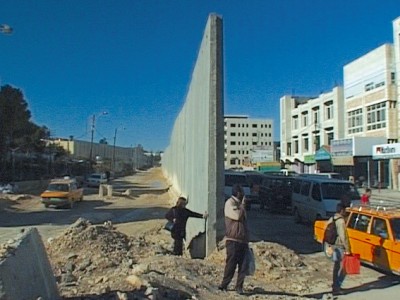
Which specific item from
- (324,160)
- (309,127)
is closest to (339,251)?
(324,160)

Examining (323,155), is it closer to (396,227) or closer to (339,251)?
(396,227)

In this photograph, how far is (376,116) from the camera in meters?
53.1

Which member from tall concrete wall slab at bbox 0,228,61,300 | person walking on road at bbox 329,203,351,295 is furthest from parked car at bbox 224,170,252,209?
tall concrete wall slab at bbox 0,228,61,300

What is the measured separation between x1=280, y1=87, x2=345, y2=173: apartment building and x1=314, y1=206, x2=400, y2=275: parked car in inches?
2066

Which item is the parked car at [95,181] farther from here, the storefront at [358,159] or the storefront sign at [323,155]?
the storefront sign at [323,155]

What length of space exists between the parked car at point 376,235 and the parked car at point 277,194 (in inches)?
532

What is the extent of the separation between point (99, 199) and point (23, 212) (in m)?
9.37

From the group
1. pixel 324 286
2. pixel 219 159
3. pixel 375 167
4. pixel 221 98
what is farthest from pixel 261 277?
pixel 375 167

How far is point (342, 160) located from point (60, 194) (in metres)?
34.6

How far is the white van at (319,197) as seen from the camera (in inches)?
739

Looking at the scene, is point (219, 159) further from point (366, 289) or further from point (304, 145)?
point (304, 145)

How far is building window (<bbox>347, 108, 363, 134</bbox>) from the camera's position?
5731cm

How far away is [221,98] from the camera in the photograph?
482 inches

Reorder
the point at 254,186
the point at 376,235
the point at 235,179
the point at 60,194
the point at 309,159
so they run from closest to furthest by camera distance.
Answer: the point at 376,235 < the point at 235,179 < the point at 254,186 < the point at 60,194 < the point at 309,159
